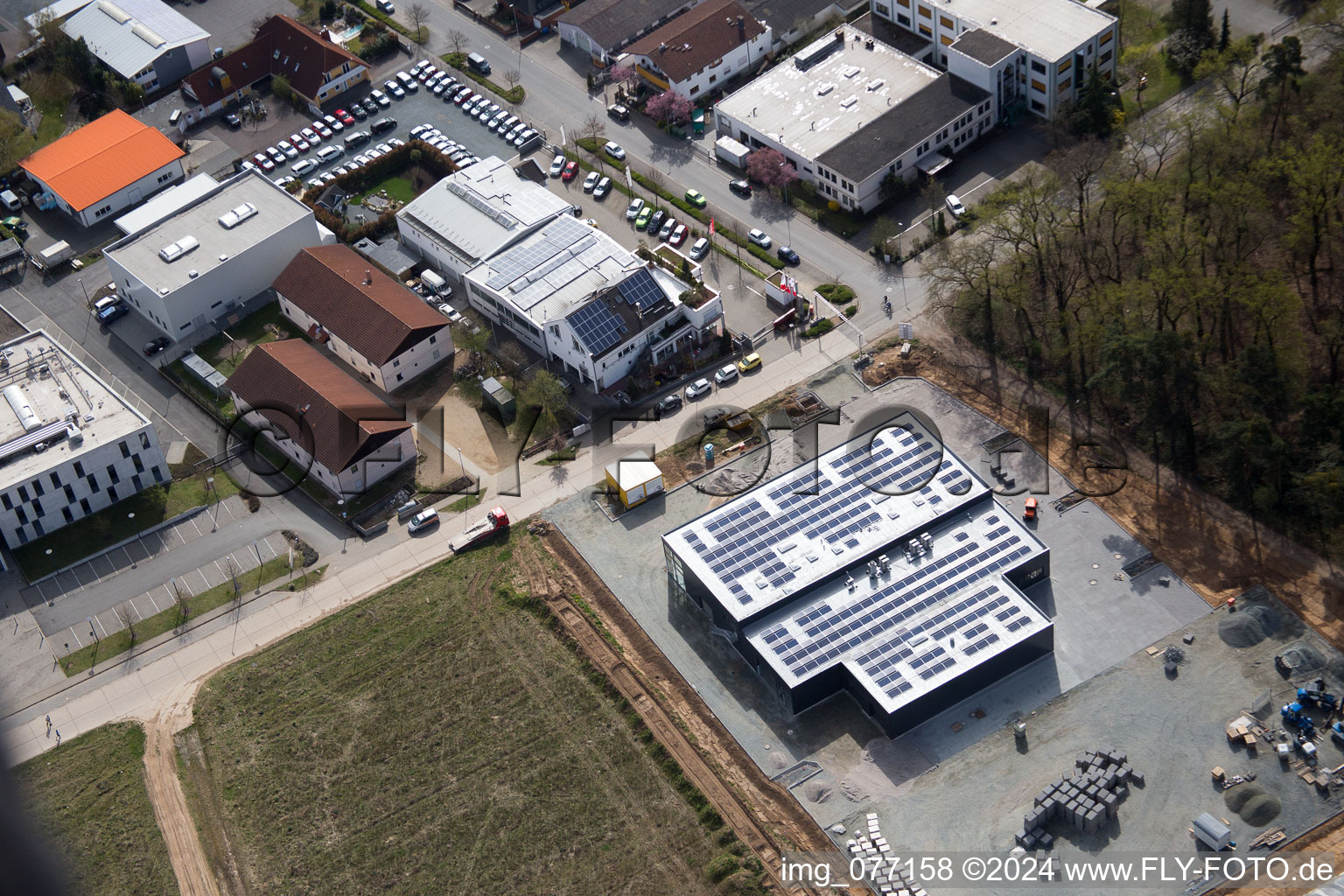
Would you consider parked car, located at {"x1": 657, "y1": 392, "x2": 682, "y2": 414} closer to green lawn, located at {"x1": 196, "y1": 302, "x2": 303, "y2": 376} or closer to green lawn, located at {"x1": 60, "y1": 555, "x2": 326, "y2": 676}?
green lawn, located at {"x1": 60, "y1": 555, "x2": 326, "y2": 676}

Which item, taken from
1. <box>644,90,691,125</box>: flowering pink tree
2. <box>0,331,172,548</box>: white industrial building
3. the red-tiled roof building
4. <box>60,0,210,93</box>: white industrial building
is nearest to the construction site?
<box>0,331,172,548</box>: white industrial building

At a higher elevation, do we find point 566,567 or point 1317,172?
point 1317,172

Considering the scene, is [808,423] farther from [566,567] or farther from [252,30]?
[252,30]

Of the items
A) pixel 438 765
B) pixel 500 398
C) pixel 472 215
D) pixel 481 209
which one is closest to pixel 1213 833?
pixel 438 765

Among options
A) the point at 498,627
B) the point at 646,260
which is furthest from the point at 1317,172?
the point at 498,627

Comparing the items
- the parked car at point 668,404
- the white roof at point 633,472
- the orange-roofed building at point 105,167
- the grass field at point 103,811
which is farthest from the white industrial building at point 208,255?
the grass field at point 103,811
